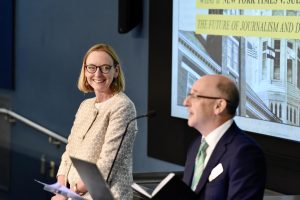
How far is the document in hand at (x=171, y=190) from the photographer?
293 cm

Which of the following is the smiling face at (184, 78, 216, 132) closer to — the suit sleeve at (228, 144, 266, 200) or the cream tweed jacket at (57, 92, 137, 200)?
the suit sleeve at (228, 144, 266, 200)

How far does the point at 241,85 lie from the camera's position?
192 inches

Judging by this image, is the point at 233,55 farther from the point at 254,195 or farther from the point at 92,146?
A: the point at 254,195

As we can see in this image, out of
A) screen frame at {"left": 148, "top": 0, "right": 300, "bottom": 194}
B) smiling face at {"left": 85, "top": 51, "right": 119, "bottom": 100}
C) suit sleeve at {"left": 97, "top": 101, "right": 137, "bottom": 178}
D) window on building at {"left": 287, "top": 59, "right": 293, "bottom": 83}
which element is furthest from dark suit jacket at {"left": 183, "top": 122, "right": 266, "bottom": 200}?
screen frame at {"left": 148, "top": 0, "right": 300, "bottom": 194}

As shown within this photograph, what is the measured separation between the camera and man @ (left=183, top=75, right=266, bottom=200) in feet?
9.91

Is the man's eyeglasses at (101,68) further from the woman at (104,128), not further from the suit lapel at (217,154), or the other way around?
the suit lapel at (217,154)

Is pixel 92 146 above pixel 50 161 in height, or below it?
above

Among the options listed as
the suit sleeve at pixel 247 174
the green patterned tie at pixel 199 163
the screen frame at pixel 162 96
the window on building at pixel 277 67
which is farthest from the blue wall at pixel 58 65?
the suit sleeve at pixel 247 174

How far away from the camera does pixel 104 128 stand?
155 inches

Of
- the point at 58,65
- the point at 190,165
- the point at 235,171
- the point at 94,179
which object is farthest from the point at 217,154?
the point at 58,65

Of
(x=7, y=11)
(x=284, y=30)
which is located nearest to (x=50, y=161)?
(x=7, y=11)

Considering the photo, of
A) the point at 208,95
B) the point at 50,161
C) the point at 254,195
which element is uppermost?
the point at 208,95

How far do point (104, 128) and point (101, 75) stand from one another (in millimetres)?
256

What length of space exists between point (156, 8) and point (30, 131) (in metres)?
2.81
